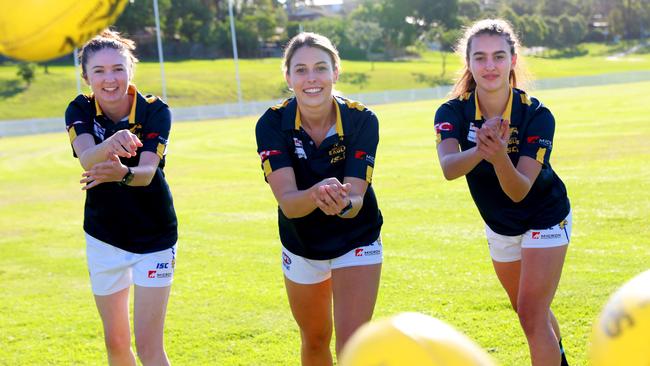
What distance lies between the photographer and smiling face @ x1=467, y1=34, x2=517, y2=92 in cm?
605

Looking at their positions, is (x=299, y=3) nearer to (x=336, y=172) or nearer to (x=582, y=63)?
(x=582, y=63)

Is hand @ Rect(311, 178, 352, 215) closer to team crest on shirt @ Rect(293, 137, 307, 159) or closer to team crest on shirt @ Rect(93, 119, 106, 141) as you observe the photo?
Answer: team crest on shirt @ Rect(293, 137, 307, 159)

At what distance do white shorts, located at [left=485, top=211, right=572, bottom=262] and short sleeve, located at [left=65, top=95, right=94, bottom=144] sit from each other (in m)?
2.99

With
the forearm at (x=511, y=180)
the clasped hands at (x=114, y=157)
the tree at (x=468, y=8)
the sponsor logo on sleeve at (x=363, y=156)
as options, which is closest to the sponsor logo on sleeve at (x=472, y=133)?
the forearm at (x=511, y=180)

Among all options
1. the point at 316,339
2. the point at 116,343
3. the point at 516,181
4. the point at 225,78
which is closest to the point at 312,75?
the point at 516,181

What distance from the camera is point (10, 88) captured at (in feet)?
259

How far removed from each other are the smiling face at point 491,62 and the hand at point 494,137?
72 cm

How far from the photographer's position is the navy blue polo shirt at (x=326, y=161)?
577cm

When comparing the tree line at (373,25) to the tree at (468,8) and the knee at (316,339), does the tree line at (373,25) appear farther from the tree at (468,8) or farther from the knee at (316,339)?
the knee at (316,339)

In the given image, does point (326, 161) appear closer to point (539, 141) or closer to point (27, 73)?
point (539, 141)

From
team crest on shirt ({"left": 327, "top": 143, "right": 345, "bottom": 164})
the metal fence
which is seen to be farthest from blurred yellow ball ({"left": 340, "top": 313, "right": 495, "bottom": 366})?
the metal fence

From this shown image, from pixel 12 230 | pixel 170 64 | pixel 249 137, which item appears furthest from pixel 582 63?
pixel 12 230

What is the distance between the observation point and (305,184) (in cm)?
592

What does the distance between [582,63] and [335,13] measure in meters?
68.0
